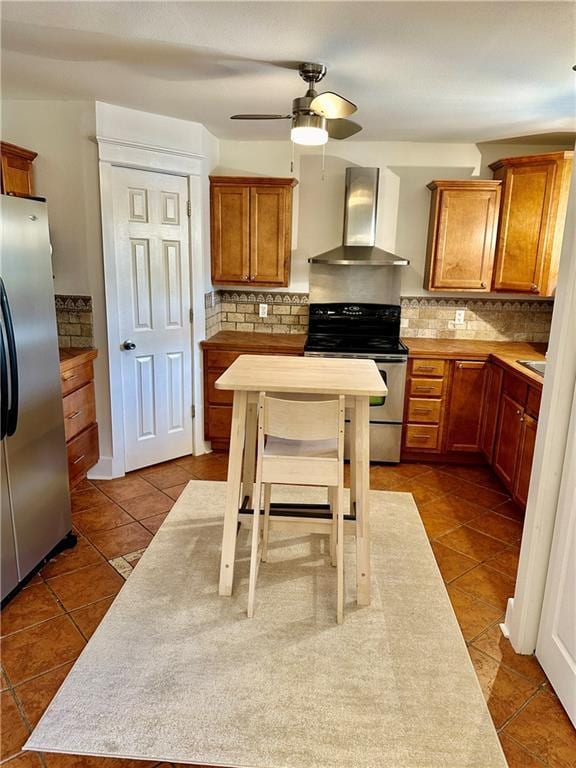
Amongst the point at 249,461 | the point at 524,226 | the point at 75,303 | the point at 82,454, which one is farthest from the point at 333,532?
the point at 524,226

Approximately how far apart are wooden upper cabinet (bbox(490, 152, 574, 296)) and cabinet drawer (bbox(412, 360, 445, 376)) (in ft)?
2.63

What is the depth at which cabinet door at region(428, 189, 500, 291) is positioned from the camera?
12.7 ft

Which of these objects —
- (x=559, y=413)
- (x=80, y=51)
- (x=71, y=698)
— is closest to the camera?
(x=71, y=698)

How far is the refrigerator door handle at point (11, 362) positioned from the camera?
82.4 inches

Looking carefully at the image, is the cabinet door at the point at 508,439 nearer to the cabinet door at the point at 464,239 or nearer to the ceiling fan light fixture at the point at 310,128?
the cabinet door at the point at 464,239

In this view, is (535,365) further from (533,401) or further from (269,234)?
(269,234)

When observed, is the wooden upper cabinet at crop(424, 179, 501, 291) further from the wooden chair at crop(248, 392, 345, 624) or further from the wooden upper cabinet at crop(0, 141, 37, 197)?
the wooden upper cabinet at crop(0, 141, 37, 197)

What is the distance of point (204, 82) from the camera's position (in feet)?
8.87

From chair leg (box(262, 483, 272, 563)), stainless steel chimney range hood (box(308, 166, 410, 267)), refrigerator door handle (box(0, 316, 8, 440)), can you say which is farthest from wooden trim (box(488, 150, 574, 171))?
refrigerator door handle (box(0, 316, 8, 440))

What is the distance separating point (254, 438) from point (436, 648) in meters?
1.27

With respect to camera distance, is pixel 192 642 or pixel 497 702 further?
pixel 192 642

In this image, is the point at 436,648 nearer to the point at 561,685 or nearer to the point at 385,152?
the point at 561,685

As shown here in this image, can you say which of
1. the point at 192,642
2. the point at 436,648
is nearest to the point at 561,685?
the point at 436,648

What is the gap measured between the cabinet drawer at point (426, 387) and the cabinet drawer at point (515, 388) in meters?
0.48
